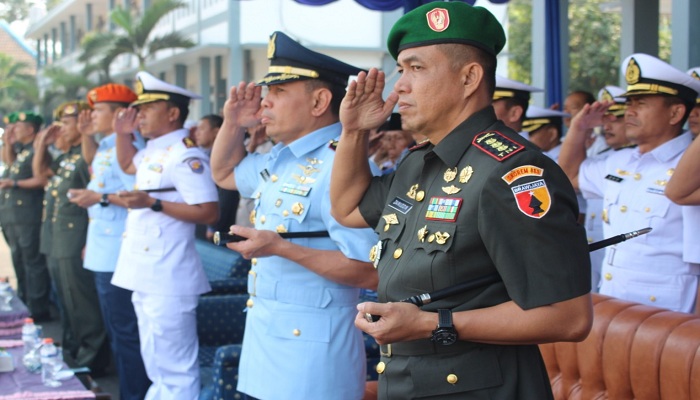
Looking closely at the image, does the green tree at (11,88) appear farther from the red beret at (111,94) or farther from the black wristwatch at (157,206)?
the black wristwatch at (157,206)

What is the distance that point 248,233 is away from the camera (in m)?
2.89

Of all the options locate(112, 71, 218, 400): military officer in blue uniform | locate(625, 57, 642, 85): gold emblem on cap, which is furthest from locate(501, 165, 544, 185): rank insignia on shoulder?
locate(112, 71, 218, 400): military officer in blue uniform

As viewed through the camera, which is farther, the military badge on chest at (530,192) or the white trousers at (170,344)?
the white trousers at (170,344)

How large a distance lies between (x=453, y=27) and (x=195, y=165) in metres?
2.98

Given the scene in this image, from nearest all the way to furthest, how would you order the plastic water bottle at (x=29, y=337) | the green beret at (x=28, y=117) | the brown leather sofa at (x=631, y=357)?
the brown leather sofa at (x=631, y=357), the plastic water bottle at (x=29, y=337), the green beret at (x=28, y=117)

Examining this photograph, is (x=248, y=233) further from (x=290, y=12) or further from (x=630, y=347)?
(x=290, y=12)

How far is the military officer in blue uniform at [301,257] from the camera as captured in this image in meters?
2.97

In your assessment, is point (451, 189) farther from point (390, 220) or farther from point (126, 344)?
A: point (126, 344)

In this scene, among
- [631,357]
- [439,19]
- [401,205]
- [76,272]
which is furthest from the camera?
[76,272]

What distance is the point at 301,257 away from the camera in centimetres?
296

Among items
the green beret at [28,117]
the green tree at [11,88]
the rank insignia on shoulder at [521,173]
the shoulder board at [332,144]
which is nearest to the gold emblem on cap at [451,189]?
the rank insignia on shoulder at [521,173]

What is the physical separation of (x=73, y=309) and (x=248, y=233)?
4.55m

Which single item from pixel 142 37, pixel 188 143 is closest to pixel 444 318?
pixel 188 143

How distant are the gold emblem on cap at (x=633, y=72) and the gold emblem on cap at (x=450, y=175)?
2.18m
